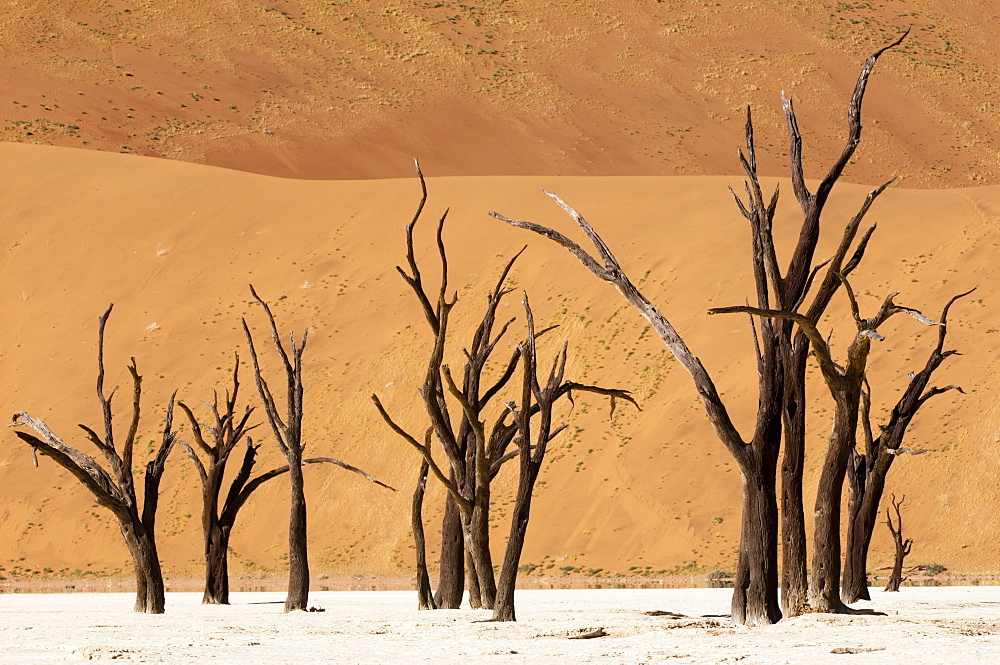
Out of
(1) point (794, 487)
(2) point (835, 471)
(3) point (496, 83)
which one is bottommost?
(1) point (794, 487)

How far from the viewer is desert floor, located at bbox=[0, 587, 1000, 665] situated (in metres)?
12.7

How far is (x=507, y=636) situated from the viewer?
15.7 meters

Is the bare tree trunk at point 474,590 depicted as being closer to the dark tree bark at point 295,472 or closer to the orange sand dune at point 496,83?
the dark tree bark at point 295,472

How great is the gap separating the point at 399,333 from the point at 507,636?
1366 inches

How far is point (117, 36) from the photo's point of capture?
8831 cm

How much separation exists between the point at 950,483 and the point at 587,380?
12174 millimetres

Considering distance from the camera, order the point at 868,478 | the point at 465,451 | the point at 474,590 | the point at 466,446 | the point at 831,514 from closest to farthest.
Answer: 1. the point at 831,514
2. the point at 465,451
3. the point at 466,446
4. the point at 474,590
5. the point at 868,478

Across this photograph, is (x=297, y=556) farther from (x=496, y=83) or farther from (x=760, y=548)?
(x=496, y=83)

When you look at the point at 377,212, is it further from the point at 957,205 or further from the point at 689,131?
the point at 689,131

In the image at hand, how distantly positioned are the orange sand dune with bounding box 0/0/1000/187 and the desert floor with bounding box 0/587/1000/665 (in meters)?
56.6

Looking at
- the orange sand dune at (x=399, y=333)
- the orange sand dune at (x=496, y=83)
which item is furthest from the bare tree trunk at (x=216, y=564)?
the orange sand dune at (x=496, y=83)

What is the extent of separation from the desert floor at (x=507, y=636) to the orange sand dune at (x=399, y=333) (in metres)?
16.6

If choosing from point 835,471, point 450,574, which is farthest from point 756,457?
point 450,574

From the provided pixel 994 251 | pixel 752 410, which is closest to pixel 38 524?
pixel 752 410
